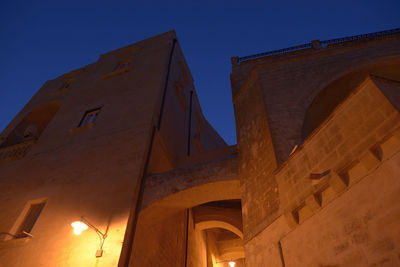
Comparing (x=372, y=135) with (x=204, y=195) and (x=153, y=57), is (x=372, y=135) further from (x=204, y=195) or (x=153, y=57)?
(x=153, y=57)

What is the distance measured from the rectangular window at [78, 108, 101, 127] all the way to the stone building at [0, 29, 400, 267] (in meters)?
0.15

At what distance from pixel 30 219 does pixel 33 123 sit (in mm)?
8702

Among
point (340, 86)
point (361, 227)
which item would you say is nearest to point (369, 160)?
point (361, 227)

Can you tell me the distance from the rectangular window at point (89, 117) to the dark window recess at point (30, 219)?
3889 millimetres

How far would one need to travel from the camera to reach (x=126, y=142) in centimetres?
944

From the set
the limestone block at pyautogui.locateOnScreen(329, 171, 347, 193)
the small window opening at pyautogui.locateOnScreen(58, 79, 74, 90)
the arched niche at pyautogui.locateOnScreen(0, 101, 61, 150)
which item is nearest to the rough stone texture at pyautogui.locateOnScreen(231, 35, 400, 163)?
the limestone block at pyautogui.locateOnScreen(329, 171, 347, 193)

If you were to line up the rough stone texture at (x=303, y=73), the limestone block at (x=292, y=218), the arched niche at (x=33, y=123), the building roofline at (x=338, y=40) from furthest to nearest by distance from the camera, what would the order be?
the arched niche at (x=33, y=123)
the building roofline at (x=338, y=40)
the rough stone texture at (x=303, y=73)
the limestone block at (x=292, y=218)

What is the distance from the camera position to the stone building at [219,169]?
11.4 ft

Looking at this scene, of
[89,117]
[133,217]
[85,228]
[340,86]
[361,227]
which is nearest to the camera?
[361,227]

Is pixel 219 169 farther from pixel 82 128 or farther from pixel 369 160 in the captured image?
pixel 82 128

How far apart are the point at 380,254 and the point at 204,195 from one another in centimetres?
538

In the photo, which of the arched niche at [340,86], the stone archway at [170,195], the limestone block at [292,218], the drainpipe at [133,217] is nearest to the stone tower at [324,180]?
the limestone block at [292,218]

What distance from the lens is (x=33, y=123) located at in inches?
608

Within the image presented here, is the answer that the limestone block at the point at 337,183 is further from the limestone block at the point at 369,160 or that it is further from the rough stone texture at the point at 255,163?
the rough stone texture at the point at 255,163
